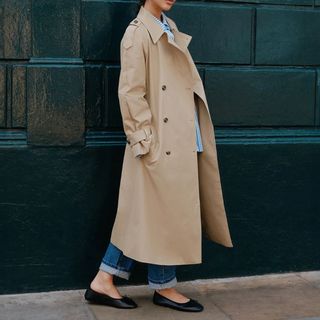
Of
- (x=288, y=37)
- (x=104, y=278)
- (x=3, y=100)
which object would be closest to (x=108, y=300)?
(x=104, y=278)

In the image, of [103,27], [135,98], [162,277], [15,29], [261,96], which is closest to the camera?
[135,98]

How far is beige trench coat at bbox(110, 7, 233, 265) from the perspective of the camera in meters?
4.77

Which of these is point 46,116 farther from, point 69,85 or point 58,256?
point 58,256

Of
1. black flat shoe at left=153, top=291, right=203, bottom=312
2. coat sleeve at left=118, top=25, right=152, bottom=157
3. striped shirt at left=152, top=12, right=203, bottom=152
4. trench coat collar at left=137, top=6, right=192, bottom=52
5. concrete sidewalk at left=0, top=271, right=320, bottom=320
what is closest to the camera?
coat sleeve at left=118, top=25, right=152, bottom=157

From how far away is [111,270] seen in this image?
16.9 ft

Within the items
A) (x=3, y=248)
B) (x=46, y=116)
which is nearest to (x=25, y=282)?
(x=3, y=248)

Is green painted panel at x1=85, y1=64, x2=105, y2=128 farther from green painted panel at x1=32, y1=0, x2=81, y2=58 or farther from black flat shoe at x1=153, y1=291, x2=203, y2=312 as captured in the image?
black flat shoe at x1=153, y1=291, x2=203, y2=312

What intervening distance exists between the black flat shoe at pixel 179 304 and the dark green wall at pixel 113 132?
0.45 m

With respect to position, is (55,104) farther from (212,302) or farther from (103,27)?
(212,302)

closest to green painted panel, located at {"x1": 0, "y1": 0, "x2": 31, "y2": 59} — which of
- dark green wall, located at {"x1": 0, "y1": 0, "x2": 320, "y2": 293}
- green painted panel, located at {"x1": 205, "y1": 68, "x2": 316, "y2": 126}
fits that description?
dark green wall, located at {"x1": 0, "y1": 0, "x2": 320, "y2": 293}

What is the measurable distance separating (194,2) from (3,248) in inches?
87.7

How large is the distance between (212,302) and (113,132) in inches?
54.3

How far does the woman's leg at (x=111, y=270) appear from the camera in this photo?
16.9ft

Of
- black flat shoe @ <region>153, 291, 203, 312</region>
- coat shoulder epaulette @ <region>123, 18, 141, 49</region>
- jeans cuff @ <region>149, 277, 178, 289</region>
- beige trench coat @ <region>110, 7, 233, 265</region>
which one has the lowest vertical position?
black flat shoe @ <region>153, 291, 203, 312</region>
